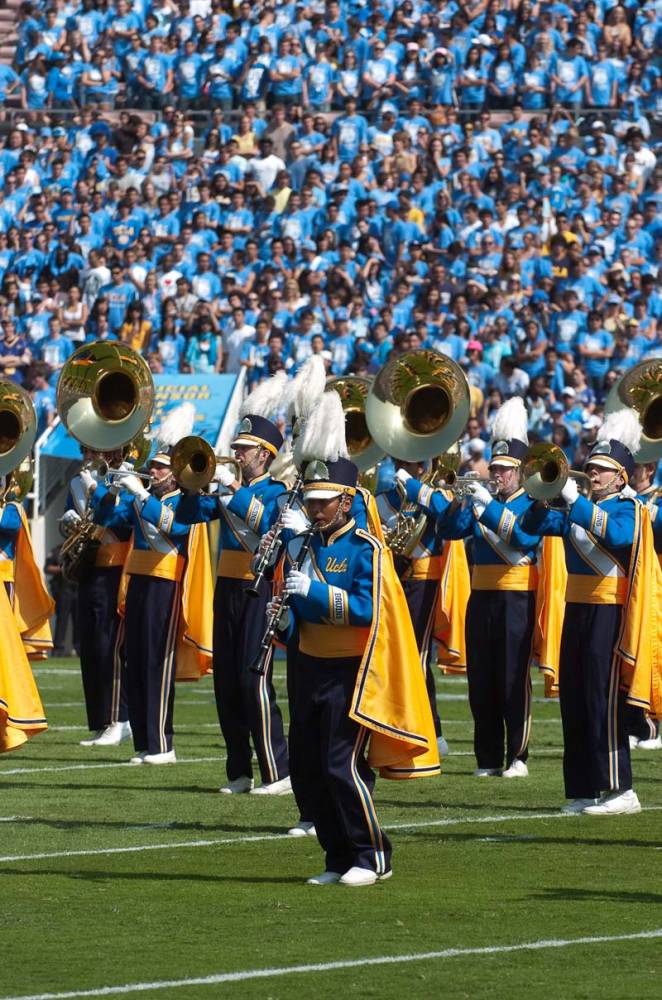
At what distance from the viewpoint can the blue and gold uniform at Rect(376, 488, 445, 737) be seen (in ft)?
46.5

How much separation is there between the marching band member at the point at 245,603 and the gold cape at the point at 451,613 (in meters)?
2.63

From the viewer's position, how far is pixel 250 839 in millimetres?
10117

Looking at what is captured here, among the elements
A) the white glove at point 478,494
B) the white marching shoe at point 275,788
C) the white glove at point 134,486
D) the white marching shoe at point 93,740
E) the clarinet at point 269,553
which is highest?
the clarinet at point 269,553

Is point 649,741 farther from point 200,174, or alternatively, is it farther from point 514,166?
point 200,174

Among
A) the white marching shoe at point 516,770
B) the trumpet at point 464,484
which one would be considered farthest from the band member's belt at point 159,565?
the white marching shoe at point 516,770

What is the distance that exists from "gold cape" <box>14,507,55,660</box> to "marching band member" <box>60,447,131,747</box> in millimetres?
277

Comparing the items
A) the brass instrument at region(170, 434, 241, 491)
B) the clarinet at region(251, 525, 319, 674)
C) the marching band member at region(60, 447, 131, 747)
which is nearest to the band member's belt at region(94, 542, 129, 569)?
the marching band member at region(60, 447, 131, 747)

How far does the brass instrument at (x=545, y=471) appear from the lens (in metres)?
11.0

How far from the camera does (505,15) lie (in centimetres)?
2636

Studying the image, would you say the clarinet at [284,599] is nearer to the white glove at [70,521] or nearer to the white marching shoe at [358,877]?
the white marching shoe at [358,877]

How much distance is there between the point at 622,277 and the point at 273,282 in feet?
12.5

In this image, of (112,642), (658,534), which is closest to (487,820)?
(658,534)

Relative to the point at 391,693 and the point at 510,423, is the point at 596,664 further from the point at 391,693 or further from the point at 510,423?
the point at 391,693

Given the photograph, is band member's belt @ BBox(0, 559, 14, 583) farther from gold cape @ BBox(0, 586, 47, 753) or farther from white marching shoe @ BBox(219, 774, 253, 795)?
gold cape @ BBox(0, 586, 47, 753)
